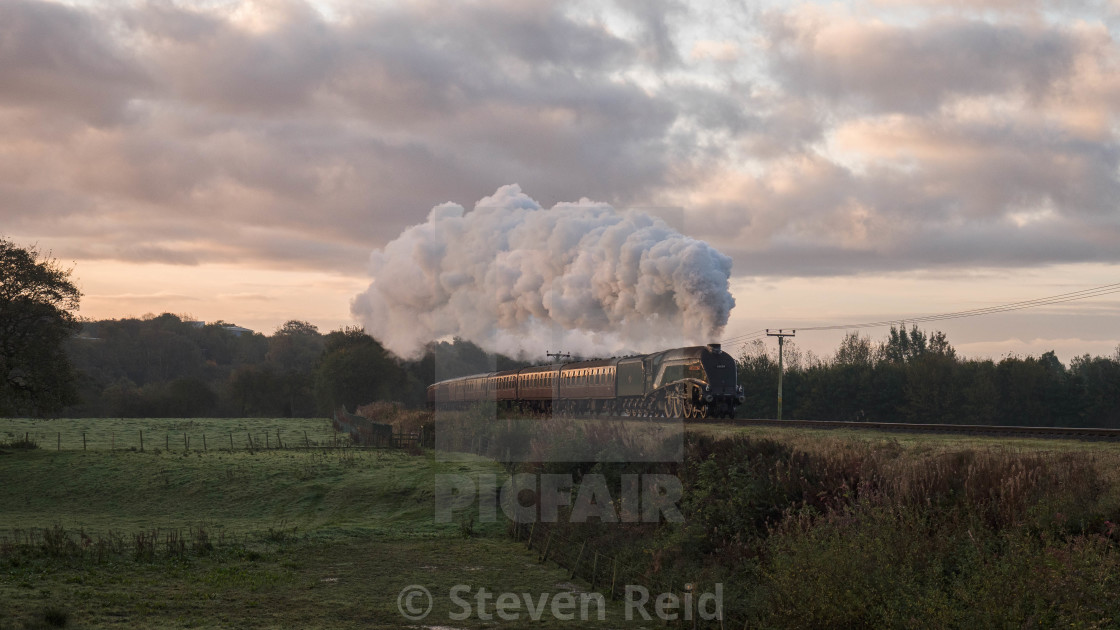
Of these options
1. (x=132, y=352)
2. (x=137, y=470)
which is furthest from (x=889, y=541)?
(x=132, y=352)

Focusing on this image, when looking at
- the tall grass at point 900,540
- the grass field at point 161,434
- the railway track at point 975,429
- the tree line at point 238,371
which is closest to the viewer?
the tall grass at point 900,540

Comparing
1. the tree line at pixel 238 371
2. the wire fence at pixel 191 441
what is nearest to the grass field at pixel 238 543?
the wire fence at pixel 191 441

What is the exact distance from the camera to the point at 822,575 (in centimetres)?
1383

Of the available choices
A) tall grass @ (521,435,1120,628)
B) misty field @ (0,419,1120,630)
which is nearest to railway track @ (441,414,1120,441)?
misty field @ (0,419,1120,630)

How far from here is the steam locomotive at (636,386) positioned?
124 ft

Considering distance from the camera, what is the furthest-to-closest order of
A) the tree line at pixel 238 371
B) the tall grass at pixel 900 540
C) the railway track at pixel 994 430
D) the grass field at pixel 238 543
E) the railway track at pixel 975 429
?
the tree line at pixel 238 371, the railway track at pixel 975 429, the railway track at pixel 994 430, the grass field at pixel 238 543, the tall grass at pixel 900 540

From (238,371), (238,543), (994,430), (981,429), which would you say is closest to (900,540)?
(994,430)

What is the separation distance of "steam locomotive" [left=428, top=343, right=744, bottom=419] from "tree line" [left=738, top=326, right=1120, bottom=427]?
2281cm

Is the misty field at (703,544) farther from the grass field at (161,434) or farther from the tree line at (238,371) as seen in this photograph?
the tree line at (238,371)

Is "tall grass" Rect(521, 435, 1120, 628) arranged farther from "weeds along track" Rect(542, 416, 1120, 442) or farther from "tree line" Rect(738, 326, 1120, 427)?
"tree line" Rect(738, 326, 1120, 427)

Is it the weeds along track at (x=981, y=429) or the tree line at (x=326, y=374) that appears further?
the tree line at (x=326, y=374)

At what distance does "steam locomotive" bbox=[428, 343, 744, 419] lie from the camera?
3769 cm

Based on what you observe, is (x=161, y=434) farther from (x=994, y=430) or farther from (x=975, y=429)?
(x=994, y=430)

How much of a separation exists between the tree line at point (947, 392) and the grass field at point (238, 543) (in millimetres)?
38825
